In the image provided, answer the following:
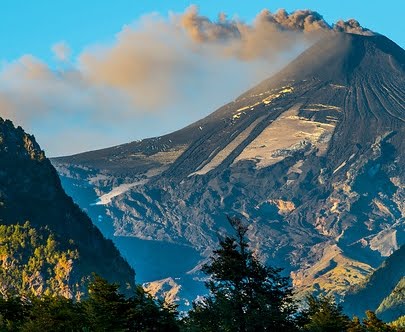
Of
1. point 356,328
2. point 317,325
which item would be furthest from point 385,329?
point 317,325

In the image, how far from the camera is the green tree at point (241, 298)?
6512 centimetres

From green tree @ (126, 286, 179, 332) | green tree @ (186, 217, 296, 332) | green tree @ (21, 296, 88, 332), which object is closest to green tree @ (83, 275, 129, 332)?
green tree @ (126, 286, 179, 332)

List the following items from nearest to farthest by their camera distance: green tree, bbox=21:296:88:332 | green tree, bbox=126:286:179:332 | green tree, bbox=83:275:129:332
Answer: green tree, bbox=83:275:129:332, green tree, bbox=21:296:88:332, green tree, bbox=126:286:179:332

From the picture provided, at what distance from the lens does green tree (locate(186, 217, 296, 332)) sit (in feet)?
214

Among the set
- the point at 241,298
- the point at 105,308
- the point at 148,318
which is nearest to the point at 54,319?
the point at 105,308

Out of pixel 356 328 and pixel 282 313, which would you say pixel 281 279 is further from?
pixel 356 328

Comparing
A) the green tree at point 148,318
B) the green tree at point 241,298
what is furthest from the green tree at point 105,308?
the green tree at point 241,298

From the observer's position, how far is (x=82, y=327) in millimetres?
67750

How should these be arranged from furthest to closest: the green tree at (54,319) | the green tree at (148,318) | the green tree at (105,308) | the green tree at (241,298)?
the green tree at (148,318), the green tree at (54,319), the green tree at (105,308), the green tree at (241,298)

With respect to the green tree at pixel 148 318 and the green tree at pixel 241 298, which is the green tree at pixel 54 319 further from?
the green tree at pixel 241 298

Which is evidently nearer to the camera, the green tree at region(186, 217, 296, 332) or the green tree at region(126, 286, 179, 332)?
the green tree at region(186, 217, 296, 332)

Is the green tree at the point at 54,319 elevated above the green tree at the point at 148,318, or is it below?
above

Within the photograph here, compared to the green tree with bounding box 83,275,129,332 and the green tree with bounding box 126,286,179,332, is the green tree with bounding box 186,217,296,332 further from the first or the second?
the green tree with bounding box 83,275,129,332

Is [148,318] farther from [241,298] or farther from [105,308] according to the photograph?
[241,298]
